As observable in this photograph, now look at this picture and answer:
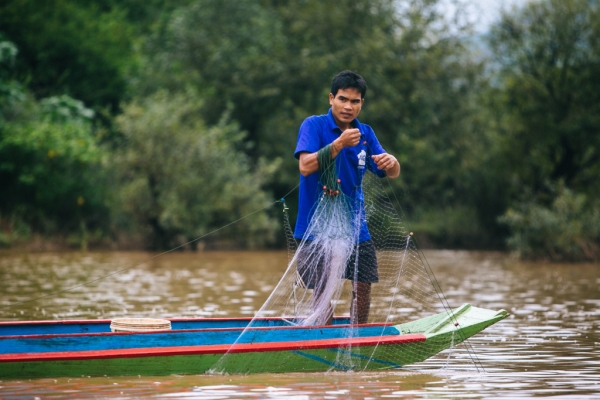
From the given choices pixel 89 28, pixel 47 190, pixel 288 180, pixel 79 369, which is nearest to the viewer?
pixel 79 369

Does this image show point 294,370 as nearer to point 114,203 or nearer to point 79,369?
point 79,369

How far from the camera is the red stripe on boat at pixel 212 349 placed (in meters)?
6.24

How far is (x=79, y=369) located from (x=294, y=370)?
5.11ft

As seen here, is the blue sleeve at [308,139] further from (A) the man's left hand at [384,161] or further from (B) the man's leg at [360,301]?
(B) the man's leg at [360,301]

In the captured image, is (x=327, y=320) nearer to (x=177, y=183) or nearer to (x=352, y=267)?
(x=352, y=267)

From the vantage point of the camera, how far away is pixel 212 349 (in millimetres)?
6422

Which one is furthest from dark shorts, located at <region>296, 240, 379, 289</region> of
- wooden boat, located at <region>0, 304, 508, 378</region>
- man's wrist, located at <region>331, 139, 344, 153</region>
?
man's wrist, located at <region>331, 139, 344, 153</region>

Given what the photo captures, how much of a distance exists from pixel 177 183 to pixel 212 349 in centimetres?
1897

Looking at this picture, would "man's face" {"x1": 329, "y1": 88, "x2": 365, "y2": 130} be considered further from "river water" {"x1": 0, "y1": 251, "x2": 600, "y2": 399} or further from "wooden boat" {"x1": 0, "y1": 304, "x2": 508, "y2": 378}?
"river water" {"x1": 0, "y1": 251, "x2": 600, "y2": 399}

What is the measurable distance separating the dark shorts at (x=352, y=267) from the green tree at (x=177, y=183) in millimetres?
18168

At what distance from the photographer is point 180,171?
25.3m

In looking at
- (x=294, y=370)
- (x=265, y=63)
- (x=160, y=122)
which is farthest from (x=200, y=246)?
(x=294, y=370)

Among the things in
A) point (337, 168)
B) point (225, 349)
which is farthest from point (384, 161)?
point (225, 349)

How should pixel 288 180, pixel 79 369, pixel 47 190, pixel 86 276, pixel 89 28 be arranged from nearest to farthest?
1. pixel 79 369
2. pixel 86 276
3. pixel 47 190
4. pixel 288 180
5. pixel 89 28
